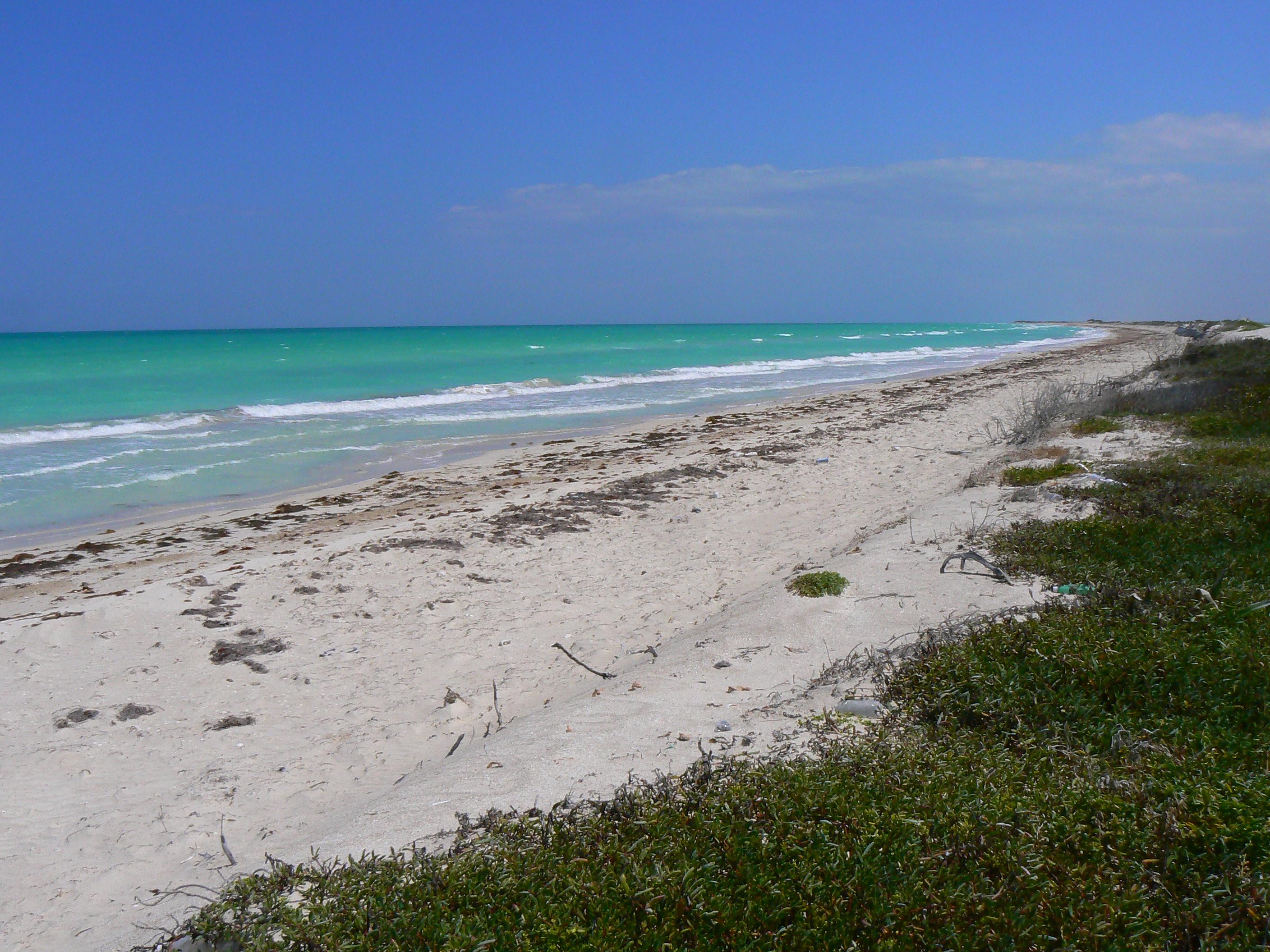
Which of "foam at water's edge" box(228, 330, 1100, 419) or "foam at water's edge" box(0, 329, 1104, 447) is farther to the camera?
"foam at water's edge" box(228, 330, 1100, 419)

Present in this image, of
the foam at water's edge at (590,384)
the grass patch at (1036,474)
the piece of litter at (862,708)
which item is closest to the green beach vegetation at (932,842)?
the piece of litter at (862,708)

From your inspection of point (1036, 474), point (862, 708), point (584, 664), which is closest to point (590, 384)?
point (1036, 474)

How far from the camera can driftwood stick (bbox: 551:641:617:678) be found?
5.30m

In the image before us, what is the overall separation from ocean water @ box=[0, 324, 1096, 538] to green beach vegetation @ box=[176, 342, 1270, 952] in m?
10.1

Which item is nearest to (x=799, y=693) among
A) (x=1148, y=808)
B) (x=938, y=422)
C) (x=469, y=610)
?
(x=1148, y=808)

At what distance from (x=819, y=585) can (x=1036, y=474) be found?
3881 millimetres

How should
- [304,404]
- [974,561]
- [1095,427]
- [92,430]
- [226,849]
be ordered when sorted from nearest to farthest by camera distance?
[226,849]
[974,561]
[1095,427]
[92,430]
[304,404]

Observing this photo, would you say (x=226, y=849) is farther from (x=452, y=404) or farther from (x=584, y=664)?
(x=452, y=404)

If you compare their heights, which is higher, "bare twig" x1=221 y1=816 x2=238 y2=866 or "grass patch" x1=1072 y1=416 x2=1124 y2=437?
"grass patch" x1=1072 y1=416 x2=1124 y2=437

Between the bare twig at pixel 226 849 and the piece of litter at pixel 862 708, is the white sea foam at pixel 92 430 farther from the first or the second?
the piece of litter at pixel 862 708

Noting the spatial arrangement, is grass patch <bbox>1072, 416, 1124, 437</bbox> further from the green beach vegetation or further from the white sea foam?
the white sea foam

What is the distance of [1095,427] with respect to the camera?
11.1m

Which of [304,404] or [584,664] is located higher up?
[304,404]

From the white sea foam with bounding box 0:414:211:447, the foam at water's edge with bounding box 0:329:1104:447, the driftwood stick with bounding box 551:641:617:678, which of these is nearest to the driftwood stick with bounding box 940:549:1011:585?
the driftwood stick with bounding box 551:641:617:678
